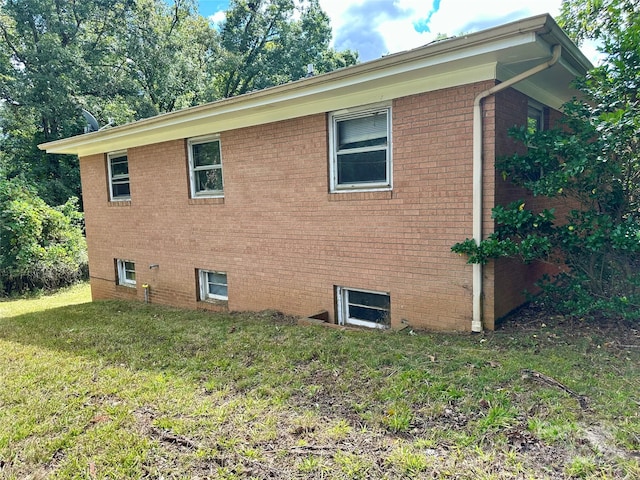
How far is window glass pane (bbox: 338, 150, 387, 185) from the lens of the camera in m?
5.82

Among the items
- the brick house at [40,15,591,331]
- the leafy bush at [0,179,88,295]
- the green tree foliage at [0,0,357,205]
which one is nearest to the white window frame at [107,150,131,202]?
the brick house at [40,15,591,331]

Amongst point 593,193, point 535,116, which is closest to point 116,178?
point 535,116

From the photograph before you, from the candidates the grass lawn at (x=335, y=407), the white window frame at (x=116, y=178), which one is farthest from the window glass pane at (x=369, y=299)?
the white window frame at (x=116, y=178)

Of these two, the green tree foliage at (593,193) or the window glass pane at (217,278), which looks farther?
the window glass pane at (217,278)

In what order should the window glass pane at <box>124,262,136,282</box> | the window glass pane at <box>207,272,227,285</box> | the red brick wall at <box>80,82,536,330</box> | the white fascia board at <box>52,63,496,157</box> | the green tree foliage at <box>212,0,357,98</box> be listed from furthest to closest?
the green tree foliage at <box>212,0,357,98</box> → the window glass pane at <box>124,262,136,282</box> → the window glass pane at <box>207,272,227,285</box> → the red brick wall at <box>80,82,536,330</box> → the white fascia board at <box>52,63,496,157</box>

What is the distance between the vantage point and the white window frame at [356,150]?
5660 mm

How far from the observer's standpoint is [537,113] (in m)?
6.42

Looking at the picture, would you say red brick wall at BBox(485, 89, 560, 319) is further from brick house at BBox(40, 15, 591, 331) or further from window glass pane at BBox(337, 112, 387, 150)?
window glass pane at BBox(337, 112, 387, 150)

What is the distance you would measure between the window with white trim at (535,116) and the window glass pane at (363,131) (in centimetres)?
219

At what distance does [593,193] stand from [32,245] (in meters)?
16.6

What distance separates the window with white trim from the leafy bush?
51.4ft

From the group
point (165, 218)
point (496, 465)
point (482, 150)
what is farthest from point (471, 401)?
point (165, 218)

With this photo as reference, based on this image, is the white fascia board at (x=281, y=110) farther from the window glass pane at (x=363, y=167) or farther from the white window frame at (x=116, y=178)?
the window glass pane at (x=363, y=167)

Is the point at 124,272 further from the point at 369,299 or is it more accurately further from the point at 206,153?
the point at 369,299
